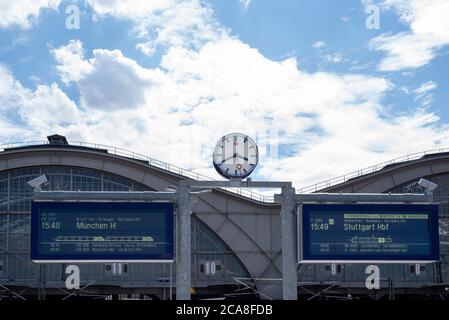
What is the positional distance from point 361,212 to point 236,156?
5969 millimetres

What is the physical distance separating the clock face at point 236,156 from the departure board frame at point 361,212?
2.88 meters

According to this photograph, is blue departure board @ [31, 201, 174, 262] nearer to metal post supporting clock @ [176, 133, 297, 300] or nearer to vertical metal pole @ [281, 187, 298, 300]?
metal post supporting clock @ [176, 133, 297, 300]

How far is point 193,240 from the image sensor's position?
6294 cm

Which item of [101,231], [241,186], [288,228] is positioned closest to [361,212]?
[288,228]

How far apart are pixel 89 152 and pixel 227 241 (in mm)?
14604

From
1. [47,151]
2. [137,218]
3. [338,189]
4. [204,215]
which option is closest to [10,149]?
[47,151]

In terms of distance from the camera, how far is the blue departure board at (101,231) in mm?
29281

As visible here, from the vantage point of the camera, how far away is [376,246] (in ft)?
99.2

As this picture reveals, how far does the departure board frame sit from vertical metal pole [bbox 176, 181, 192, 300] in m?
4.81

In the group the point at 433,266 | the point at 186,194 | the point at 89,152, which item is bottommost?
the point at 433,266

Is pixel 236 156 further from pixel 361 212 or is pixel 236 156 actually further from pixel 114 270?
pixel 114 270

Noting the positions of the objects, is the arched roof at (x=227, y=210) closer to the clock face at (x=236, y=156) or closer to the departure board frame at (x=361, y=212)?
the departure board frame at (x=361, y=212)
